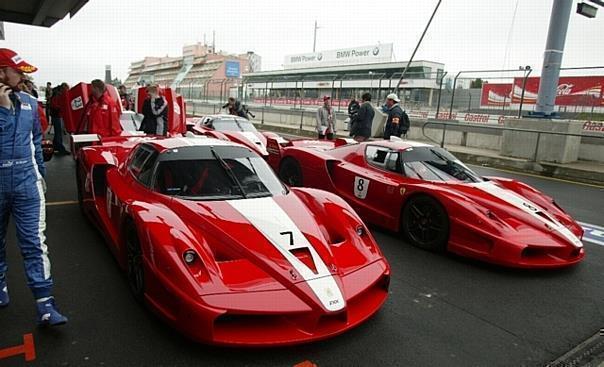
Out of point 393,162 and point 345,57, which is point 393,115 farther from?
point 345,57

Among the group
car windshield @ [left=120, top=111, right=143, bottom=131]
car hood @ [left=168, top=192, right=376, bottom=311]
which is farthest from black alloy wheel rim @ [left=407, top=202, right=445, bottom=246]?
car windshield @ [left=120, top=111, right=143, bottom=131]

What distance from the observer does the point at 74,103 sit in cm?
773

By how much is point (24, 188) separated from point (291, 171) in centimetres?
437

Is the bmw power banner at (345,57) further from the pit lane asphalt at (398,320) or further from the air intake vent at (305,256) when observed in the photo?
the air intake vent at (305,256)

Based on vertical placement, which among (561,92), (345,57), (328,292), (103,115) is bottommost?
(328,292)

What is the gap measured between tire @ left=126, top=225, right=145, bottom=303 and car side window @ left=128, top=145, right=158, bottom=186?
2.08ft

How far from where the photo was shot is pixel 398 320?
316 cm

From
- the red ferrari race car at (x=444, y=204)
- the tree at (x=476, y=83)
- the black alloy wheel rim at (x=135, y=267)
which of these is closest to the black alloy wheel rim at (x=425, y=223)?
the red ferrari race car at (x=444, y=204)

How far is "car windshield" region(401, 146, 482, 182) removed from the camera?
199 inches

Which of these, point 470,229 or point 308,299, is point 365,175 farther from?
point 308,299

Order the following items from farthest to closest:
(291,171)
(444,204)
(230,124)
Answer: (230,124), (291,171), (444,204)

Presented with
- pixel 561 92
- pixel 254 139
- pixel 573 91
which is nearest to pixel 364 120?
pixel 254 139

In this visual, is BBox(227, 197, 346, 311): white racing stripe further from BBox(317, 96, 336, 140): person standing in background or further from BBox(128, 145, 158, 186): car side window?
BBox(317, 96, 336, 140): person standing in background

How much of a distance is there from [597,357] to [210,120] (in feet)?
29.3
